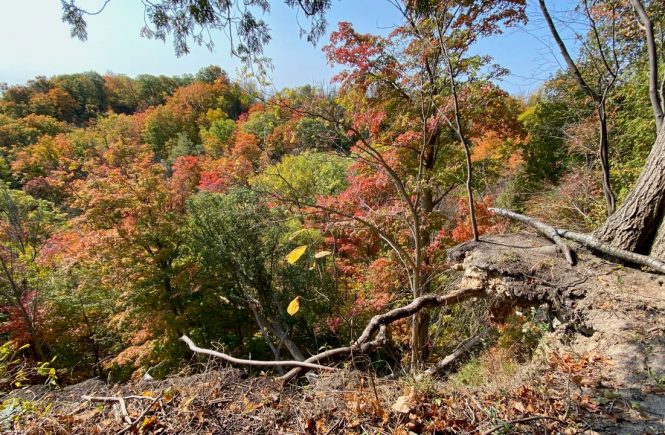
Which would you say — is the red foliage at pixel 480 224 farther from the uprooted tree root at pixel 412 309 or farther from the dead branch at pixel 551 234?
the uprooted tree root at pixel 412 309

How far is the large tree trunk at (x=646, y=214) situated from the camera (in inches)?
95.7

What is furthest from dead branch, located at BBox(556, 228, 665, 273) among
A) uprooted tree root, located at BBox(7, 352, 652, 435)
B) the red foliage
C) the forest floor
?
the red foliage

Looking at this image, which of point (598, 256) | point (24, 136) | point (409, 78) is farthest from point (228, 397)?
point (24, 136)

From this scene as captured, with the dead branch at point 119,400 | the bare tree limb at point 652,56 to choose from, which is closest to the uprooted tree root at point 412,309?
the dead branch at point 119,400

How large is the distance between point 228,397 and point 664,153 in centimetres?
381

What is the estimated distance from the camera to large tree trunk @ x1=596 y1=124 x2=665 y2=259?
2.43 meters

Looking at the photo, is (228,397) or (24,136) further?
(24,136)

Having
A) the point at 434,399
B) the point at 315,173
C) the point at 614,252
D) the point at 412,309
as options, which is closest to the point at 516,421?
the point at 434,399

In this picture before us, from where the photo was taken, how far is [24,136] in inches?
1065

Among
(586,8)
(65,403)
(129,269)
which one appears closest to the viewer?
(65,403)

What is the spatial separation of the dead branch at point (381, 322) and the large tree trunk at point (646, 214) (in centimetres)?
134

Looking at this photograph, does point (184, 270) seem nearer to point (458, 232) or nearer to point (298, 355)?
point (298, 355)

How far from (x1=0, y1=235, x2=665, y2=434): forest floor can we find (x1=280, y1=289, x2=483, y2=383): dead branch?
0.20m

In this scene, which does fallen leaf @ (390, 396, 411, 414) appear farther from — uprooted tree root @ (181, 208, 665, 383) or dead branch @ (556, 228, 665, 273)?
dead branch @ (556, 228, 665, 273)
